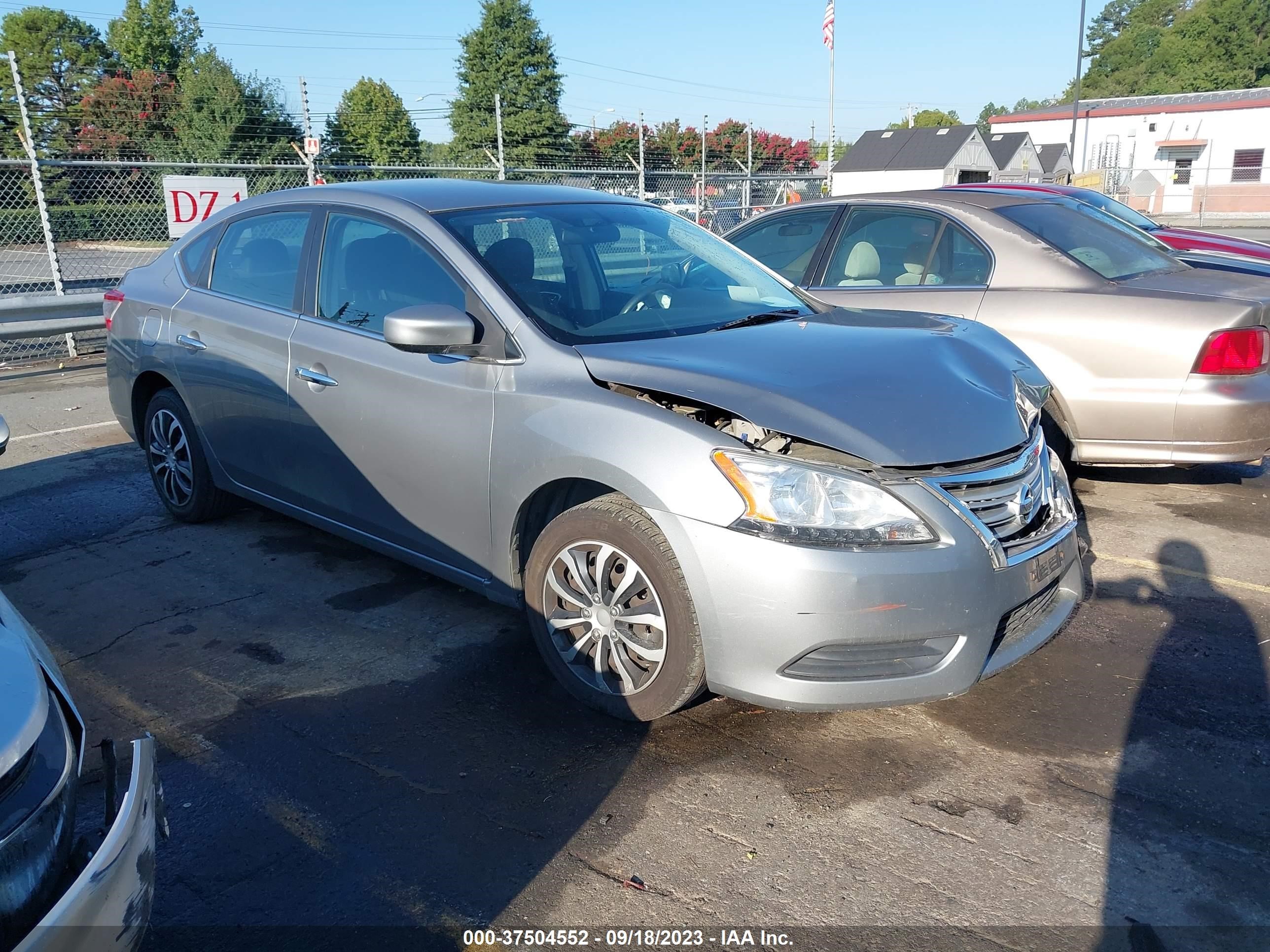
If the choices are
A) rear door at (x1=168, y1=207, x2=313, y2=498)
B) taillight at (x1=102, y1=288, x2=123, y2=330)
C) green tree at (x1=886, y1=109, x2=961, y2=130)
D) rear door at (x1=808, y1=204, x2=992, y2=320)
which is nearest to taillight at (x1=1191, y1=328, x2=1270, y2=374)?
rear door at (x1=808, y1=204, x2=992, y2=320)

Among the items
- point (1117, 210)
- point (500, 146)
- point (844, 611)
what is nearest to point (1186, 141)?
point (500, 146)

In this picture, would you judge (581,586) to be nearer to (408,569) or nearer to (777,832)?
(777,832)

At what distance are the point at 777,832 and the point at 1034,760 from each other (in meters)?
0.92

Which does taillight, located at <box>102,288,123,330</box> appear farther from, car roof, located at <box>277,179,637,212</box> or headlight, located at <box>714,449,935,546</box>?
headlight, located at <box>714,449,935,546</box>

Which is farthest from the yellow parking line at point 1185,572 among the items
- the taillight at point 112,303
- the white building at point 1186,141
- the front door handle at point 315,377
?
the white building at point 1186,141

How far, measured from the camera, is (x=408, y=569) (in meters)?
4.93

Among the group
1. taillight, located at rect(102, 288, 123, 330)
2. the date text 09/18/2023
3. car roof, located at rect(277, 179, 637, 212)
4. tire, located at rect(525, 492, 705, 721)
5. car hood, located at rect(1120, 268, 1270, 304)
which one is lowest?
the date text 09/18/2023

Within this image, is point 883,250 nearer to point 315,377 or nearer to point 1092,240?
point 1092,240

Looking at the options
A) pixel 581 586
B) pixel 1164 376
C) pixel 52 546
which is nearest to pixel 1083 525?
pixel 1164 376

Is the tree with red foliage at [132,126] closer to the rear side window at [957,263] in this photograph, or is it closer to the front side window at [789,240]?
the front side window at [789,240]

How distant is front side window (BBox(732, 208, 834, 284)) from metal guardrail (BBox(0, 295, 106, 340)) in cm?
624

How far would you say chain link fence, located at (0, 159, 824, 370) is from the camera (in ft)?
37.0

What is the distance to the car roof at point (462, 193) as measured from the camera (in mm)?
4246

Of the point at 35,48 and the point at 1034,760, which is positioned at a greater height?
the point at 35,48
